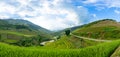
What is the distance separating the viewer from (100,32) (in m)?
175

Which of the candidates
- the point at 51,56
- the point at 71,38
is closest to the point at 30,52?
the point at 51,56

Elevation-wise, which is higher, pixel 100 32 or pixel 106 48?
pixel 106 48

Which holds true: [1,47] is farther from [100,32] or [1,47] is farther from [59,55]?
[100,32]

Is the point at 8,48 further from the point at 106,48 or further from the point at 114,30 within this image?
the point at 114,30

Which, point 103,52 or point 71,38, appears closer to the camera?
point 103,52

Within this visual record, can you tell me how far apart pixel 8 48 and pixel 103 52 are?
46.5 ft

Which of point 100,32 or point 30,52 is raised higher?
point 30,52

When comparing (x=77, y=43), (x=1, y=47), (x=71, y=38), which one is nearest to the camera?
(x=1, y=47)

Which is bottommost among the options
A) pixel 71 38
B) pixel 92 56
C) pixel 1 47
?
pixel 71 38

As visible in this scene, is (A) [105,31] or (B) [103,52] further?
(A) [105,31]

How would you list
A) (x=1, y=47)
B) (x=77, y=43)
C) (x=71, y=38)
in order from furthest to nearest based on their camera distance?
(x=71, y=38)
(x=77, y=43)
(x=1, y=47)

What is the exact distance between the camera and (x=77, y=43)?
15275cm

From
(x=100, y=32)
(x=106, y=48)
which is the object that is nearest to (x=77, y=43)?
(x=100, y=32)

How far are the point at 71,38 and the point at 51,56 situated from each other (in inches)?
Answer: 5265
